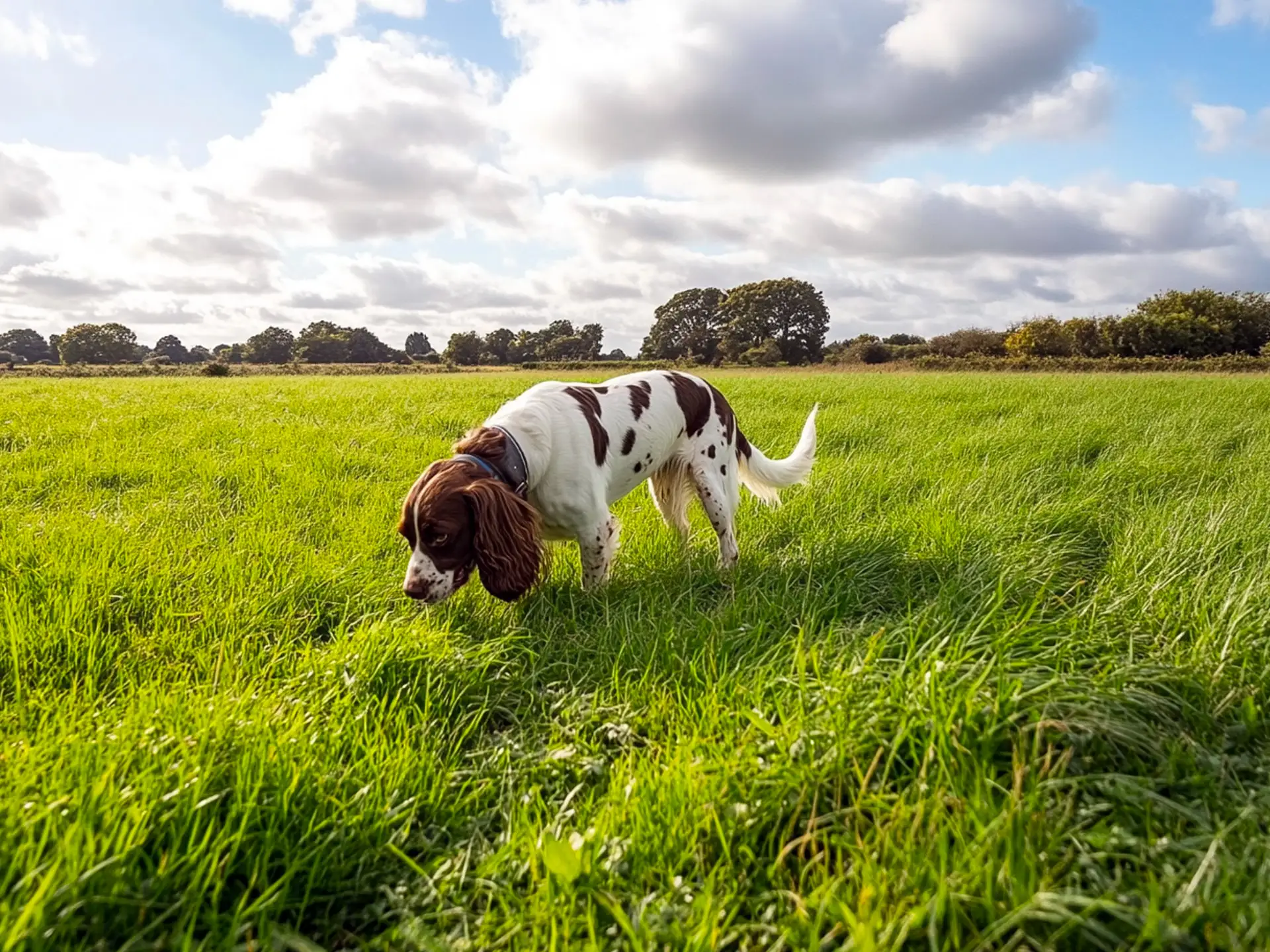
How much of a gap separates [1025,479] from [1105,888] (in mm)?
4943

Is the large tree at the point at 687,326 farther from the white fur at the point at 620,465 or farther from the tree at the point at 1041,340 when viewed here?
the white fur at the point at 620,465

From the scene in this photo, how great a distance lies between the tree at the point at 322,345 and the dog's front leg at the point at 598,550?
83.2m

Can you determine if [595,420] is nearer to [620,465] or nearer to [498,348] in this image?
[620,465]

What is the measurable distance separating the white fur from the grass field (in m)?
0.34

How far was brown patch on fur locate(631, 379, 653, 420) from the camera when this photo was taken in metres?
4.64

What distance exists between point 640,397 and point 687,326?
213 feet

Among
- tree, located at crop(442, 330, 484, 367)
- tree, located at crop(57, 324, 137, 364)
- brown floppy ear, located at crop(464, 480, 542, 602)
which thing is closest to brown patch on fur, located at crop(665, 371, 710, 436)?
brown floppy ear, located at crop(464, 480, 542, 602)

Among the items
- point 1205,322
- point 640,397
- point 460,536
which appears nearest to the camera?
point 460,536

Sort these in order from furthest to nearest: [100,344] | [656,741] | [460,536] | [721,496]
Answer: [100,344] → [721,496] → [460,536] → [656,741]

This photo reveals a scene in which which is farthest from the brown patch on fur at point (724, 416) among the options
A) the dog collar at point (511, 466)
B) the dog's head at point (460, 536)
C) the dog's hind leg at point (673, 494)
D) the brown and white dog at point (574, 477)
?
the dog's head at point (460, 536)

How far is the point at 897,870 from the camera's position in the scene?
5.41ft

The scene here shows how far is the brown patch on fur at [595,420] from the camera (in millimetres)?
4250

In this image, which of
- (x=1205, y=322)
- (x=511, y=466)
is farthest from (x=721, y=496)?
(x=1205, y=322)

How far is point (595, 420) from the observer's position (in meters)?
4.32
